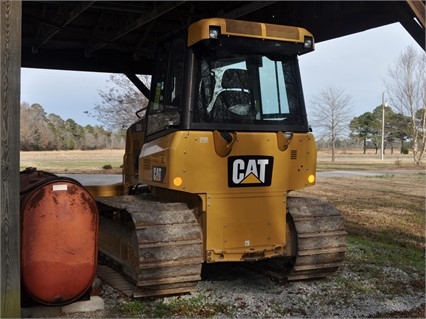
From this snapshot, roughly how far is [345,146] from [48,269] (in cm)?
8269

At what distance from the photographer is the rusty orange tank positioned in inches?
185

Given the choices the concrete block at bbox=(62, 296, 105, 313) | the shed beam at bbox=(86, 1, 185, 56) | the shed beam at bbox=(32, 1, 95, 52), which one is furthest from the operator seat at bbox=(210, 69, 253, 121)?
the shed beam at bbox=(32, 1, 95, 52)

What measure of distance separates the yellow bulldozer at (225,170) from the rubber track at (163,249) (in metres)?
0.01

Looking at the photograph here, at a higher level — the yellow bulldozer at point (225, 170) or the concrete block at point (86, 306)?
the yellow bulldozer at point (225, 170)

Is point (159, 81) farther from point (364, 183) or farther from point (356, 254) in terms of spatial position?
point (364, 183)

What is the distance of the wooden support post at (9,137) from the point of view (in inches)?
135

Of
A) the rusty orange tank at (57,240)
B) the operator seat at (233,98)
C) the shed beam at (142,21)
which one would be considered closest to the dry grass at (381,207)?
the operator seat at (233,98)

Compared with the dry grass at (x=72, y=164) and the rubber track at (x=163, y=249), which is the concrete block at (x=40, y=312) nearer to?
the rubber track at (x=163, y=249)

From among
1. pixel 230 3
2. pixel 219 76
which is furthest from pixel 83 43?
pixel 219 76

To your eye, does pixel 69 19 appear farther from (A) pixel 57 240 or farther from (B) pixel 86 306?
(B) pixel 86 306

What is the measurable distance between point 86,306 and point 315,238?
2.60m

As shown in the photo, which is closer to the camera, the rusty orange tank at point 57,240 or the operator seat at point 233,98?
the rusty orange tank at point 57,240

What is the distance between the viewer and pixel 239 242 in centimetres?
553

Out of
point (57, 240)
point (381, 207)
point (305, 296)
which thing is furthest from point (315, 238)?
A: point (381, 207)
